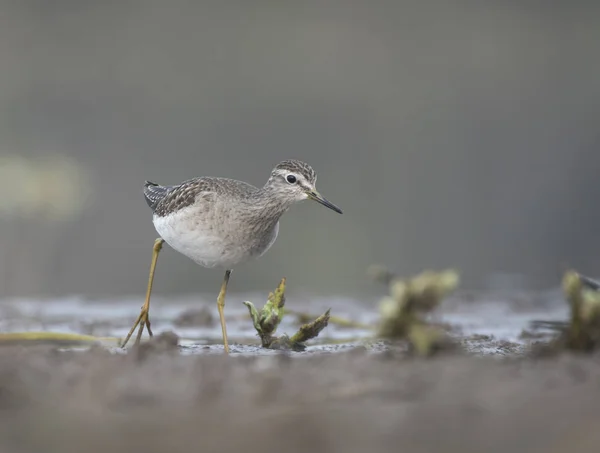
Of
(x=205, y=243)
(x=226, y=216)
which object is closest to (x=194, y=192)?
(x=226, y=216)

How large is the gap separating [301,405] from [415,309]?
1.38 meters

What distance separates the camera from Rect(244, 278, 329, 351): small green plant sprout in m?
7.79

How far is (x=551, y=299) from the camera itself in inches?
491

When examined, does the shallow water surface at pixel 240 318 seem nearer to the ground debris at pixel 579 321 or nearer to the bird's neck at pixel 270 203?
the bird's neck at pixel 270 203

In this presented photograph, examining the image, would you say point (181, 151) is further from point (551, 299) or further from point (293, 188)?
point (293, 188)

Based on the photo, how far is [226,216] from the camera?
8.36m

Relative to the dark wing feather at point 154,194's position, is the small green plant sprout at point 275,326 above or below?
below

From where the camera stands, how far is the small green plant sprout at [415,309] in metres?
5.55

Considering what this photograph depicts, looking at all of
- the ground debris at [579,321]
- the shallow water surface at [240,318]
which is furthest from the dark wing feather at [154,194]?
the ground debris at [579,321]

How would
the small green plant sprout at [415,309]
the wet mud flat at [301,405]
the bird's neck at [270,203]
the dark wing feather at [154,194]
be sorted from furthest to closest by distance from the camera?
the dark wing feather at [154,194] < the bird's neck at [270,203] < the small green plant sprout at [415,309] < the wet mud flat at [301,405]

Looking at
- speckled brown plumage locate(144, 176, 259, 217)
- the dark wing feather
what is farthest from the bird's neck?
the dark wing feather

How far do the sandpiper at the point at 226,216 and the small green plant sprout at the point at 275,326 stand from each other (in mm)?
401

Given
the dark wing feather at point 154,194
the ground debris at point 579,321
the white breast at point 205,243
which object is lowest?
the ground debris at point 579,321

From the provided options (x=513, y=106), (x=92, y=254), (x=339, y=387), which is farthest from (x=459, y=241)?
(x=339, y=387)
